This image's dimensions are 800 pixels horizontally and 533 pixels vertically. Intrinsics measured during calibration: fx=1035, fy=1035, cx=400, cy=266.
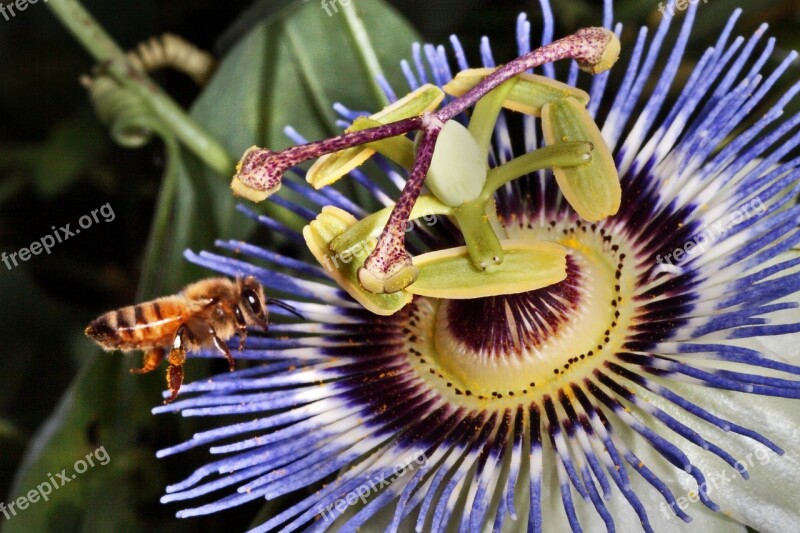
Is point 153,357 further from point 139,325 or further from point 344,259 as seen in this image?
point 344,259

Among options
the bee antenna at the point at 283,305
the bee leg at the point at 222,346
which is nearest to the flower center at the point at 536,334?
the bee antenna at the point at 283,305

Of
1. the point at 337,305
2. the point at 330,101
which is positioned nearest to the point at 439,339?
the point at 337,305

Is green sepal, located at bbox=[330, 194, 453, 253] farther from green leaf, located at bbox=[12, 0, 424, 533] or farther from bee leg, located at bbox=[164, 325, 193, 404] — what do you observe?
green leaf, located at bbox=[12, 0, 424, 533]

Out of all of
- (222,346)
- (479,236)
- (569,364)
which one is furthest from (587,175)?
(222,346)

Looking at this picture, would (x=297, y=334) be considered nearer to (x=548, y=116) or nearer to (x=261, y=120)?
(x=261, y=120)

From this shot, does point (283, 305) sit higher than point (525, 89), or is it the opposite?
point (525, 89)

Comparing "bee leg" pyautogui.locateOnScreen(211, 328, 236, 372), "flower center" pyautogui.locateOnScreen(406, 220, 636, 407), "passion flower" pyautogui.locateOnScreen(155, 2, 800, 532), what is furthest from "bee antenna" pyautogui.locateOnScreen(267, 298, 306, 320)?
"flower center" pyautogui.locateOnScreen(406, 220, 636, 407)
